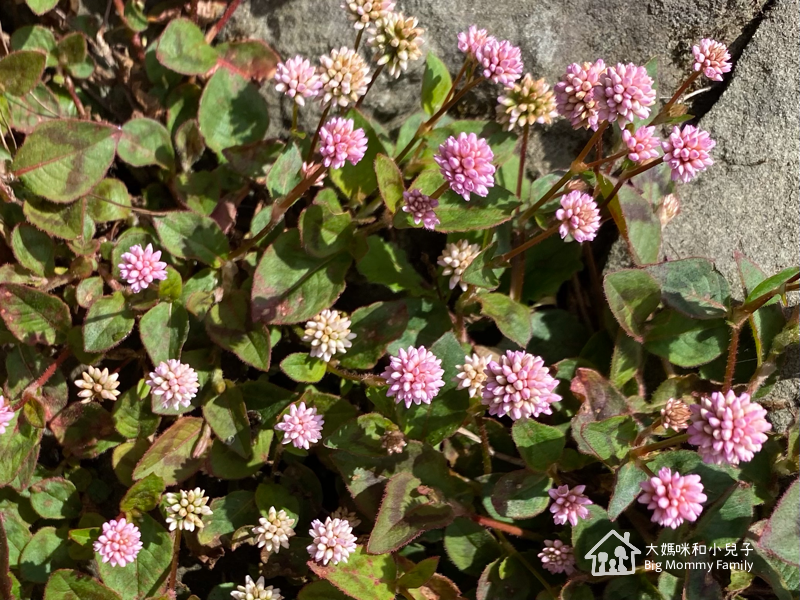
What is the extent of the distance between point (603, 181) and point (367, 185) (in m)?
1.02

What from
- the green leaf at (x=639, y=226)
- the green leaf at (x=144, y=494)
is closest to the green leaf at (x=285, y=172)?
the green leaf at (x=144, y=494)

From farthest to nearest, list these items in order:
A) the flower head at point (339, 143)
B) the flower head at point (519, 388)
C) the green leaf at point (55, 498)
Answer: the green leaf at point (55, 498) < the flower head at point (339, 143) < the flower head at point (519, 388)

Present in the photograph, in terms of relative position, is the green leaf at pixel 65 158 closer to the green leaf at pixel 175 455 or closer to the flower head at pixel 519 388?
the green leaf at pixel 175 455

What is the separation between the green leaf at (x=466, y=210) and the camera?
2.62m

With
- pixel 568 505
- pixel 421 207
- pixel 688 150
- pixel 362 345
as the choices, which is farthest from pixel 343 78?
pixel 568 505

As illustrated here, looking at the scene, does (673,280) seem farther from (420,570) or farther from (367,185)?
(420,570)

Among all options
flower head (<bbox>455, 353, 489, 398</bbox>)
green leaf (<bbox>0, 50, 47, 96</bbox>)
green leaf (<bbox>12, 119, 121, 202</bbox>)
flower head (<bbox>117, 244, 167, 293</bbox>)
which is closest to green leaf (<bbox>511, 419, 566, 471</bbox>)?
flower head (<bbox>455, 353, 489, 398</bbox>)

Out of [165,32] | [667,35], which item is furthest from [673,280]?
[165,32]

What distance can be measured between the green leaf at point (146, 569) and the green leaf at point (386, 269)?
55.0 inches

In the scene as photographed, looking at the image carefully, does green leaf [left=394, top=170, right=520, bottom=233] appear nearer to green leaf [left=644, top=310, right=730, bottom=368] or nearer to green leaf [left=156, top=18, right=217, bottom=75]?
green leaf [left=644, top=310, right=730, bottom=368]

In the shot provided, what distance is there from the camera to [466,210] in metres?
2.69

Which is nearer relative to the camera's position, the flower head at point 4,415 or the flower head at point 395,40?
the flower head at point 4,415

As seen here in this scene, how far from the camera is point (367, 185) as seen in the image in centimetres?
309

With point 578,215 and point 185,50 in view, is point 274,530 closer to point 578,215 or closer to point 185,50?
point 578,215
